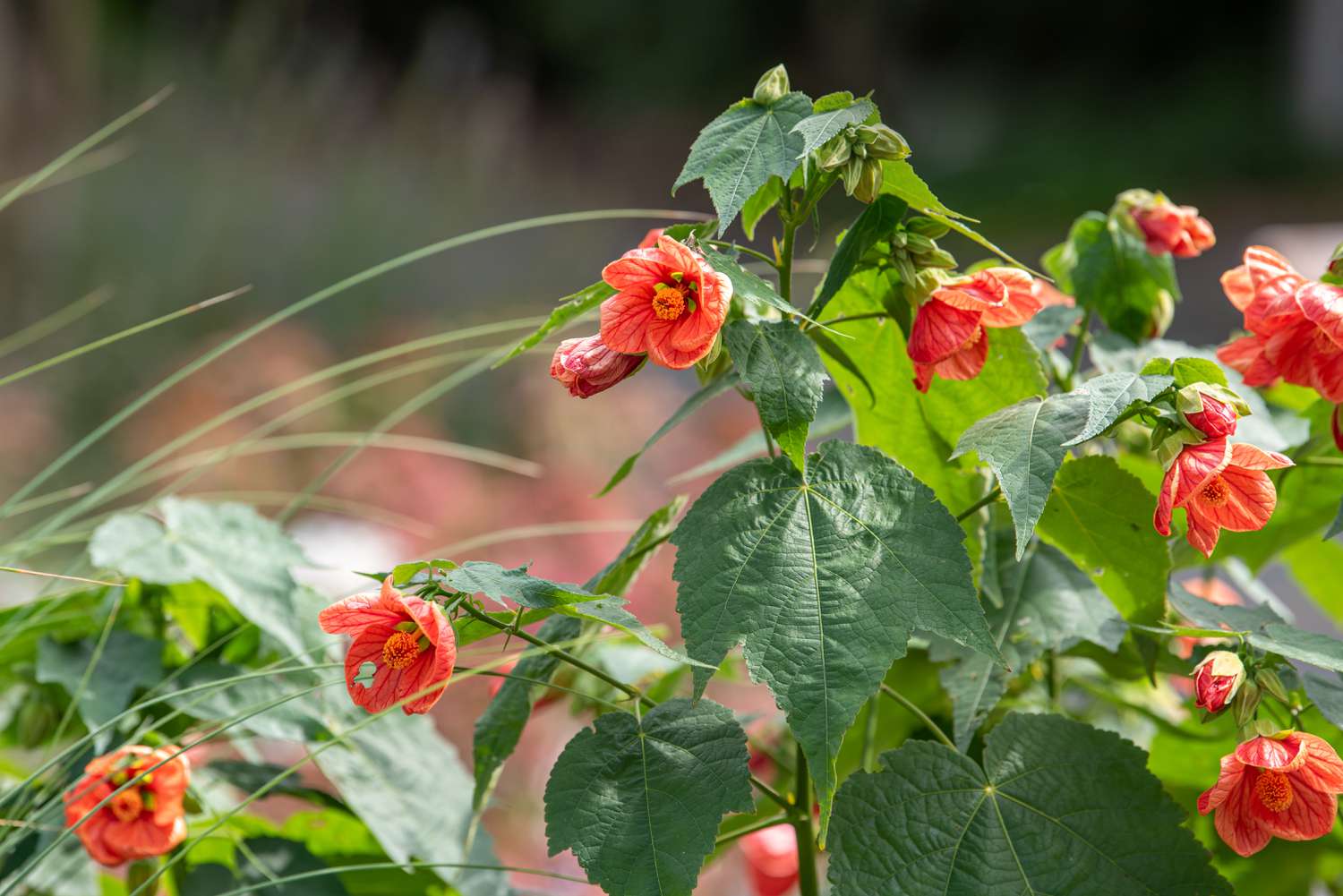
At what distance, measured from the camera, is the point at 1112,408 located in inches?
18.2

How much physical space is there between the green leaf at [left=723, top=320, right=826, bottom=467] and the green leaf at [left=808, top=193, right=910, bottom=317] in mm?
35

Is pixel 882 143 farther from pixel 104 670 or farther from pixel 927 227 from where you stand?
pixel 104 670

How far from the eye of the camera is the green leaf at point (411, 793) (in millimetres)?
660

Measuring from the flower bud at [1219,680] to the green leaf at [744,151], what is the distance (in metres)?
0.25

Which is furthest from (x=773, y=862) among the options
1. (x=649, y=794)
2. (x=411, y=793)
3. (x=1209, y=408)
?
(x=1209, y=408)

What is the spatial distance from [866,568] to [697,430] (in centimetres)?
262

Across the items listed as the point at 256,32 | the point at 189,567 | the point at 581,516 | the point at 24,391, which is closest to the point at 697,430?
the point at 581,516

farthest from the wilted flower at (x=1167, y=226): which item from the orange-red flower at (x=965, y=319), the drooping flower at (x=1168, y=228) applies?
the orange-red flower at (x=965, y=319)

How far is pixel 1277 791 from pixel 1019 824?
0.10 metres

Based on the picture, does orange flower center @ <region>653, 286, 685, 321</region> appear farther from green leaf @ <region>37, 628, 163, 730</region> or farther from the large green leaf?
green leaf @ <region>37, 628, 163, 730</region>

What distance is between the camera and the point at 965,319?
0.51 meters

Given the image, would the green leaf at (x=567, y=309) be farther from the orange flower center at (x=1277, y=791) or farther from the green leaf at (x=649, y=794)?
the orange flower center at (x=1277, y=791)

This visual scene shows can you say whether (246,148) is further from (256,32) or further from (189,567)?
(189,567)

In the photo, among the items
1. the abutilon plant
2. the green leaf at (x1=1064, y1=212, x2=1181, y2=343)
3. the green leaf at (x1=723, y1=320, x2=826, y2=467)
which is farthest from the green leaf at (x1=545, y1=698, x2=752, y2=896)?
the green leaf at (x1=1064, y1=212, x2=1181, y2=343)
